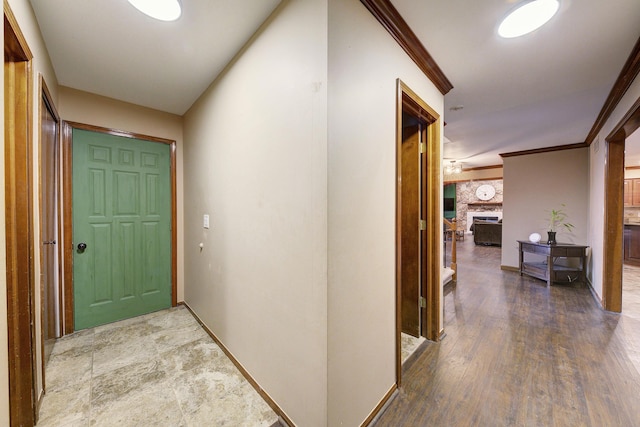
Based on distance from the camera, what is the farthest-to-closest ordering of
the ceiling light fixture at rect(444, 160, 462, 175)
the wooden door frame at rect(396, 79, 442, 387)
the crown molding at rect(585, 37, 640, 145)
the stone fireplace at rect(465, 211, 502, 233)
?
the stone fireplace at rect(465, 211, 502, 233)
the ceiling light fixture at rect(444, 160, 462, 175)
the wooden door frame at rect(396, 79, 442, 387)
the crown molding at rect(585, 37, 640, 145)

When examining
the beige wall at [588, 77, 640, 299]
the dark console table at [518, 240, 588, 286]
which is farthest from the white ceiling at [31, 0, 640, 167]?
the dark console table at [518, 240, 588, 286]

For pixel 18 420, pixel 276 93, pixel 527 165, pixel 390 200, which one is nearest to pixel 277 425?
pixel 18 420

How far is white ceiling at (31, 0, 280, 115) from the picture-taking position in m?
1.46

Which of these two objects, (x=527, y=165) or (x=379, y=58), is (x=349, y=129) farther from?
(x=527, y=165)

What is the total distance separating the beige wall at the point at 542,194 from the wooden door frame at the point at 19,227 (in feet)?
20.8

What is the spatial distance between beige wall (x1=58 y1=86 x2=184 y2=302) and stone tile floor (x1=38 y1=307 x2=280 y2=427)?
906 millimetres

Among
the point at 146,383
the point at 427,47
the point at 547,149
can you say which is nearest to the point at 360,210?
the point at 427,47

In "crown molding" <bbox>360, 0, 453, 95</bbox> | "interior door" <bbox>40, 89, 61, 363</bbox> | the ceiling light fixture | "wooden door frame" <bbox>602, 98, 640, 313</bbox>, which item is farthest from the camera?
the ceiling light fixture

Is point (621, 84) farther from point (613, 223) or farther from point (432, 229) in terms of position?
point (432, 229)

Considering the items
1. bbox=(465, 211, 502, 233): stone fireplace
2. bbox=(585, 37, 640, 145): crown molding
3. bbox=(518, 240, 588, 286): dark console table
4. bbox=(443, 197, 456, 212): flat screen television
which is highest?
bbox=(585, 37, 640, 145): crown molding

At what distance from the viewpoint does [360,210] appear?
134 cm

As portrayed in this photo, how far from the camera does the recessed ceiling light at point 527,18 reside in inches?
54.6

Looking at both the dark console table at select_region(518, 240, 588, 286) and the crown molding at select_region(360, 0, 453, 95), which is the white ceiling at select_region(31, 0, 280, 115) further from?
the dark console table at select_region(518, 240, 588, 286)

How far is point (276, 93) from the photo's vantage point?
1.46 m
